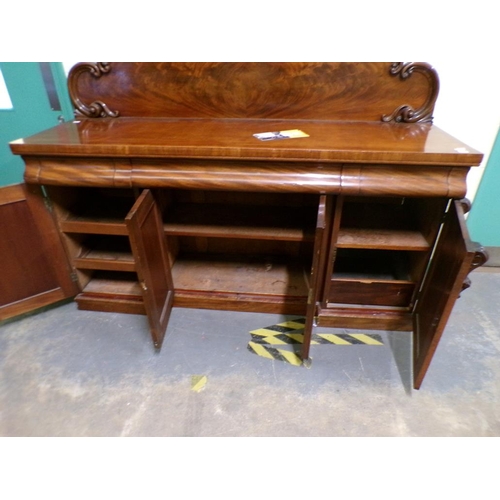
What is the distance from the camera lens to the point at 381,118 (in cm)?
133

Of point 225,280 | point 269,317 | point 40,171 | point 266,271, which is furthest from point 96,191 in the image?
point 269,317

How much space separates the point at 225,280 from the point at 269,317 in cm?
29

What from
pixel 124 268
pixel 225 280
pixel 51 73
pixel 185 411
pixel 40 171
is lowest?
pixel 185 411

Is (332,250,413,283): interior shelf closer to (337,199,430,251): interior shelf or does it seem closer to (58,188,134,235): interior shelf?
(337,199,430,251): interior shelf

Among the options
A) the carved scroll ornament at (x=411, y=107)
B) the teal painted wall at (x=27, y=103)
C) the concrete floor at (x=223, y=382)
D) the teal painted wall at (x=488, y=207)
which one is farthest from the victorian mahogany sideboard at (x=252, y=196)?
the teal painted wall at (x=488, y=207)

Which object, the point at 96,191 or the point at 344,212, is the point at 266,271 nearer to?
the point at 344,212

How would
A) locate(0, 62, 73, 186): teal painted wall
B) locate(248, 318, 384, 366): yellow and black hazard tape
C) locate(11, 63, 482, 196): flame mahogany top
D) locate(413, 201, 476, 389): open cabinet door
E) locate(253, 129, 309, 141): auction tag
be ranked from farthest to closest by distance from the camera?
locate(0, 62, 73, 186): teal painted wall
locate(248, 318, 384, 366): yellow and black hazard tape
locate(253, 129, 309, 141): auction tag
locate(11, 63, 482, 196): flame mahogany top
locate(413, 201, 476, 389): open cabinet door

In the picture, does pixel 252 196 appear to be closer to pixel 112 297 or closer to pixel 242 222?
pixel 242 222

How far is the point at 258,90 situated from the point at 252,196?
465mm

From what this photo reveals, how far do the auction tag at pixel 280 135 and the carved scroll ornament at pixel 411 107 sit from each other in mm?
407

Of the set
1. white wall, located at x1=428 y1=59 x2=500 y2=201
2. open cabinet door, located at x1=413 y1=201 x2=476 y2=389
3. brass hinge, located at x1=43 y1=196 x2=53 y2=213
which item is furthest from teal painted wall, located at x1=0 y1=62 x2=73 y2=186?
open cabinet door, located at x1=413 y1=201 x2=476 y2=389

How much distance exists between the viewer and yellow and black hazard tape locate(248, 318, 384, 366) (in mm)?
1366

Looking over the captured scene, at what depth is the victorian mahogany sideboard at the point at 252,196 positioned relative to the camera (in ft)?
3.45

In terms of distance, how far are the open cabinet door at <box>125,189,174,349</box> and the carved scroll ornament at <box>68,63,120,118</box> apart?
56 centimetres
